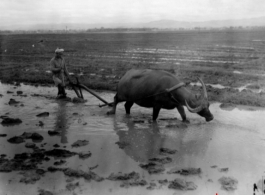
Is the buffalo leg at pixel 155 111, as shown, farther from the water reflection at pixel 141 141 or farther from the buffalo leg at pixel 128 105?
the buffalo leg at pixel 128 105

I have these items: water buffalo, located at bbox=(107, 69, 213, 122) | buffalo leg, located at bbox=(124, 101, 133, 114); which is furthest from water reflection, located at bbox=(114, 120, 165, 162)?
buffalo leg, located at bbox=(124, 101, 133, 114)

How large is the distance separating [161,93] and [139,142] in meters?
1.41

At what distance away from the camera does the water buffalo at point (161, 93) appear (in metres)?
7.08

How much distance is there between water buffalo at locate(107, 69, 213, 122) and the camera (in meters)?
7.08

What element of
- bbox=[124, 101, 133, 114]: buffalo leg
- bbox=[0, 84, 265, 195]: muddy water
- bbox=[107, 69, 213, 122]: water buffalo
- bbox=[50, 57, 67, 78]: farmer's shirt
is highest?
bbox=[50, 57, 67, 78]: farmer's shirt

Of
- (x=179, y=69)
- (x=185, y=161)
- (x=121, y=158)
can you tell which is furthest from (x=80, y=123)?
(x=179, y=69)

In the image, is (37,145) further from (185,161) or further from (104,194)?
(185,161)

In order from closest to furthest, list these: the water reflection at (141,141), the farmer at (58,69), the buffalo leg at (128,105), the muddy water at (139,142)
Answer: the muddy water at (139,142) → the water reflection at (141,141) → the buffalo leg at (128,105) → the farmer at (58,69)

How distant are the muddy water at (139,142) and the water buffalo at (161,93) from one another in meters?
0.55

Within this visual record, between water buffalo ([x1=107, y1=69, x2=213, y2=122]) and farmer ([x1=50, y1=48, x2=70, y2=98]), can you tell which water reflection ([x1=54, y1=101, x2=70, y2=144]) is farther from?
water buffalo ([x1=107, y1=69, x2=213, y2=122])

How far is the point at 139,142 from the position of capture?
647cm

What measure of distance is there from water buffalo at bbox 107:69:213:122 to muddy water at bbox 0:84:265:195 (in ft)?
1.80

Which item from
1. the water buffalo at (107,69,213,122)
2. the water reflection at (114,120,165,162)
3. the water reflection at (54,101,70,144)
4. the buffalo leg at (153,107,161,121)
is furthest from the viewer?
the buffalo leg at (153,107,161,121)

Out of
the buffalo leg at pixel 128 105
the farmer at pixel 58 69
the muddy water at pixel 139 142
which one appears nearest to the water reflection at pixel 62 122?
the muddy water at pixel 139 142
